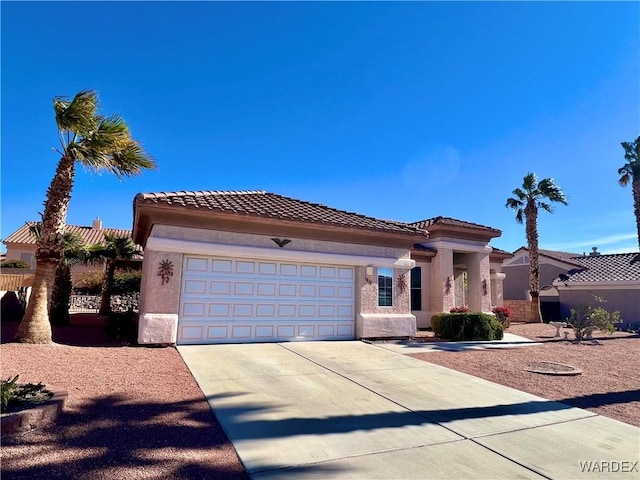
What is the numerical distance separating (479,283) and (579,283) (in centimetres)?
1169

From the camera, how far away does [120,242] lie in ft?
55.2

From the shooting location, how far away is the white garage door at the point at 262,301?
1095 centimetres

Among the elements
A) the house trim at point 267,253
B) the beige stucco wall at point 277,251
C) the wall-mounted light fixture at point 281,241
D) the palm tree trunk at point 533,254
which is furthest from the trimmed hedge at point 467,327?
the palm tree trunk at point 533,254

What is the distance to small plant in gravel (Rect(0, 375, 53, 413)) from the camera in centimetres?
445

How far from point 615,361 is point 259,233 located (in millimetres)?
10374

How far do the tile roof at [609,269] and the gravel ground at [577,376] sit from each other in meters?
13.0

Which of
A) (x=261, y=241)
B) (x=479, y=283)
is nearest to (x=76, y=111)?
(x=261, y=241)

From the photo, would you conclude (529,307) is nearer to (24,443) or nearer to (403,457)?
(403,457)

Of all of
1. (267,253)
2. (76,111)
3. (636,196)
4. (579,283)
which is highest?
(636,196)

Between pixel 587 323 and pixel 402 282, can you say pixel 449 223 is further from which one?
pixel 587 323

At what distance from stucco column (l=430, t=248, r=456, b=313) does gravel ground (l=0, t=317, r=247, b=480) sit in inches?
486

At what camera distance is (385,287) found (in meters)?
13.9

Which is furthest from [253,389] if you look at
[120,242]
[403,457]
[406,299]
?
[120,242]

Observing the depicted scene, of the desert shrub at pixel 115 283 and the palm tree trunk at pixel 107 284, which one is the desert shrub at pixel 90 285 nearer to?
the desert shrub at pixel 115 283
